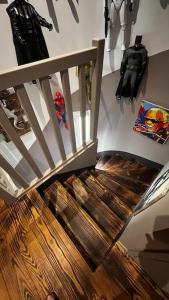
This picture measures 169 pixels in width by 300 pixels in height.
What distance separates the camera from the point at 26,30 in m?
1.27

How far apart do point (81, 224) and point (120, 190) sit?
0.76 metres

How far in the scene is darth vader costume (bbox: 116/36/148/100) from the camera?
4.08 ft

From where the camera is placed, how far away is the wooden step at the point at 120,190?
171 centimetres

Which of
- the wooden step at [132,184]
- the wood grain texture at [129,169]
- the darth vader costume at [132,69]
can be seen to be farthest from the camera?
the wood grain texture at [129,169]

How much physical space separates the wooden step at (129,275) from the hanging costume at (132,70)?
1.37 metres

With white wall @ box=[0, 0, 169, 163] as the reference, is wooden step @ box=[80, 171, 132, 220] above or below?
below

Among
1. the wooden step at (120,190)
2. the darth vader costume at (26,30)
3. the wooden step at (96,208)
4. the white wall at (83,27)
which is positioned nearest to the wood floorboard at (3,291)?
the wooden step at (96,208)

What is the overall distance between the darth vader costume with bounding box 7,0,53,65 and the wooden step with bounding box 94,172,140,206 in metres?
1.54

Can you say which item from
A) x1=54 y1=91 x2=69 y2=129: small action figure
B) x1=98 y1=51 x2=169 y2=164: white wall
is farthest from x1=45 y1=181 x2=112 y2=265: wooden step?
x1=98 y1=51 x2=169 y2=164: white wall

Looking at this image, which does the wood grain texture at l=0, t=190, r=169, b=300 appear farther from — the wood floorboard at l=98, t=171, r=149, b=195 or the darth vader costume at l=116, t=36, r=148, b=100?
the darth vader costume at l=116, t=36, r=148, b=100

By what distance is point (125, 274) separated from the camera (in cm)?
104

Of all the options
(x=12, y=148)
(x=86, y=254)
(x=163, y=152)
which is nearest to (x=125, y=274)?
(x=86, y=254)

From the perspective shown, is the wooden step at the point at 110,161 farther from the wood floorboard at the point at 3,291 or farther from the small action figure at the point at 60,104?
the wood floorboard at the point at 3,291

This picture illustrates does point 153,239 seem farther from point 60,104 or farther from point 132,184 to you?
point 60,104
